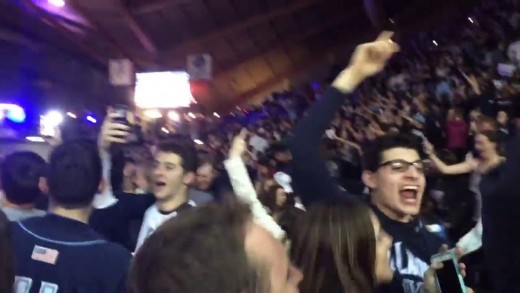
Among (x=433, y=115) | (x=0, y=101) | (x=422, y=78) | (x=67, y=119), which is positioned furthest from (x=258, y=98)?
(x=67, y=119)

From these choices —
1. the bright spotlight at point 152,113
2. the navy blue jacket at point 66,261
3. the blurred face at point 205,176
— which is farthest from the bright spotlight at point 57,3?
the navy blue jacket at point 66,261

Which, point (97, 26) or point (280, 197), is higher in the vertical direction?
point (97, 26)

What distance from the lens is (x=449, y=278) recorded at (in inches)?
92.7

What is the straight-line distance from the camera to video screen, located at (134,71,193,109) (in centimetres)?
1747

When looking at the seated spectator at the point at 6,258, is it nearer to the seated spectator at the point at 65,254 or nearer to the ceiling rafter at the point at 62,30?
the seated spectator at the point at 65,254

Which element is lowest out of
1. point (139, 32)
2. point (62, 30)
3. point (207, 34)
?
point (62, 30)

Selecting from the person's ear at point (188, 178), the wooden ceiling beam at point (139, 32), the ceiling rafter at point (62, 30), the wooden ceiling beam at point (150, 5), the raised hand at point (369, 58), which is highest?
the wooden ceiling beam at point (150, 5)

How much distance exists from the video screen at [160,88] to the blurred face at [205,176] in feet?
39.4

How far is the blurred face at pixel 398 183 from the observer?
115 inches

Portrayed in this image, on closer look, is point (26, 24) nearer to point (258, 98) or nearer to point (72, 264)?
point (258, 98)

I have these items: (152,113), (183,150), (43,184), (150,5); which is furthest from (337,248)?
(152,113)

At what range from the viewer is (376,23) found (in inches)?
709

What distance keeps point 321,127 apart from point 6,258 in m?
1.20

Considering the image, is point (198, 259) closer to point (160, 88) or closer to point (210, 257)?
point (210, 257)
